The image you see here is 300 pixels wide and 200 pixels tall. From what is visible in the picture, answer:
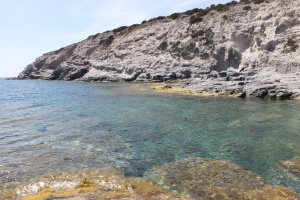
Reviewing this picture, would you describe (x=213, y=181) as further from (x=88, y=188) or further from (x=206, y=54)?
(x=206, y=54)

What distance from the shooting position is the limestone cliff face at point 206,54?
31.7 metres

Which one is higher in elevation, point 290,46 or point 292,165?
point 290,46

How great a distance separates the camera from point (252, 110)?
2072 cm

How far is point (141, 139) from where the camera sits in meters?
12.9

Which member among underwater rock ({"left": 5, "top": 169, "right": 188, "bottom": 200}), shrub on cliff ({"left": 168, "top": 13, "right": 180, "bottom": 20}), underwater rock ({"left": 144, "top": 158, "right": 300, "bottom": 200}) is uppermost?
shrub on cliff ({"left": 168, "top": 13, "right": 180, "bottom": 20})

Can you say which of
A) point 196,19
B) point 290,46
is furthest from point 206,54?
point 290,46

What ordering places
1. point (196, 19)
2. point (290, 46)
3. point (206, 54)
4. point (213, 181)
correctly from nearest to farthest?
point (213, 181) → point (290, 46) → point (206, 54) → point (196, 19)

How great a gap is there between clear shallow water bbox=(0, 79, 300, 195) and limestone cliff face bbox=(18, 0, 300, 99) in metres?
12.0

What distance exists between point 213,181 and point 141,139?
17.4 feet

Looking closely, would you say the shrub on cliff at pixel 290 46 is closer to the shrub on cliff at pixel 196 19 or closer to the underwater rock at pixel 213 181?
the shrub on cliff at pixel 196 19

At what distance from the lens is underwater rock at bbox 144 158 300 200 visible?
24.0 feet

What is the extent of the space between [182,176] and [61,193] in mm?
3554

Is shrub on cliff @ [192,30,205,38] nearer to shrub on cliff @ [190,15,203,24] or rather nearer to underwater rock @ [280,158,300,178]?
shrub on cliff @ [190,15,203,24]

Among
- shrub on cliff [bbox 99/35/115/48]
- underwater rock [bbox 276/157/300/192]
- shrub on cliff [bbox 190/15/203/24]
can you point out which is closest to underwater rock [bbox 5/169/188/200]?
underwater rock [bbox 276/157/300/192]
